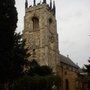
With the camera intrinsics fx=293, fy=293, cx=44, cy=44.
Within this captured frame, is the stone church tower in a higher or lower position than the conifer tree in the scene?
higher

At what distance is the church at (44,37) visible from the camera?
5250 centimetres

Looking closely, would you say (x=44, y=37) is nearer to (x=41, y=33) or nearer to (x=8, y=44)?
(x=41, y=33)

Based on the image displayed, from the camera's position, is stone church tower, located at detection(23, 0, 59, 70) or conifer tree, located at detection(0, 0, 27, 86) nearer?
conifer tree, located at detection(0, 0, 27, 86)

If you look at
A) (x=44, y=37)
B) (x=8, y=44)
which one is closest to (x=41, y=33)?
(x=44, y=37)

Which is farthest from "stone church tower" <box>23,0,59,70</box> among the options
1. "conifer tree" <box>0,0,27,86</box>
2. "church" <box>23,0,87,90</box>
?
"conifer tree" <box>0,0,27,86</box>

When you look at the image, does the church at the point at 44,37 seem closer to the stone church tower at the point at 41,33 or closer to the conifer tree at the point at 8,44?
the stone church tower at the point at 41,33

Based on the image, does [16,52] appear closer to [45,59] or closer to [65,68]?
[45,59]

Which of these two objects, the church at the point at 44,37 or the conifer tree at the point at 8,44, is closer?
the conifer tree at the point at 8,44

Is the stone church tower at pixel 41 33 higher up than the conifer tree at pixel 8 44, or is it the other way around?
the stone church tower at pixel 41 33

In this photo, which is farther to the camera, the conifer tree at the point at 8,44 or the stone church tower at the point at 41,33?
→ the stone church tower at the point at 41,33

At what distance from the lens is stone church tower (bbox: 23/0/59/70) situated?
52.3m

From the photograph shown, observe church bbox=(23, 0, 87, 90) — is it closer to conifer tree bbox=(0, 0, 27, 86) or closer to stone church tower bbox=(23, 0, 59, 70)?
stone church tower bbox=(23, 0, 59, 70)

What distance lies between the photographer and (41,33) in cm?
5369

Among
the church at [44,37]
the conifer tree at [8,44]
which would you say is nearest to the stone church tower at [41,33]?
the church at [44,37]
